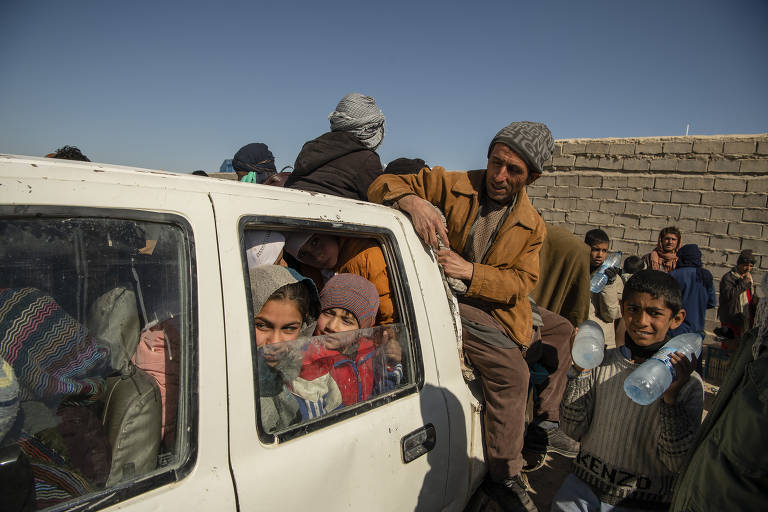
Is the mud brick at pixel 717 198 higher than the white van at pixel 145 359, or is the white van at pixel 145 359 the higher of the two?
the mud brick at pixel 717 198

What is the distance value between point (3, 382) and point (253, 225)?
65 cm

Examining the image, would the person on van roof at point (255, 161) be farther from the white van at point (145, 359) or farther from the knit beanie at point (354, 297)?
the white van at point (145, 359)

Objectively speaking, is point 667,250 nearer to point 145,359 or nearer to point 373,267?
point 373,267

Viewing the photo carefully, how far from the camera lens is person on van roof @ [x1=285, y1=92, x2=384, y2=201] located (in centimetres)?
246

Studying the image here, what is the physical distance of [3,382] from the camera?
0.85 m

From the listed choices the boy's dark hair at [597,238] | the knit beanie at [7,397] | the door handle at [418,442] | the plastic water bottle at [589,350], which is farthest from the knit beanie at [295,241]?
the boy's dark hair at [597,238]

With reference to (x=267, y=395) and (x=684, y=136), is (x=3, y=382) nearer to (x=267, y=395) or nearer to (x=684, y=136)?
(x=267, y=395)

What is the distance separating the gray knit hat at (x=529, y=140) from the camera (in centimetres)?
219

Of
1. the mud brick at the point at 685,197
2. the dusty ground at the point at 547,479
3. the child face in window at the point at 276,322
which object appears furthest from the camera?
the mud brick at the point at 685,197

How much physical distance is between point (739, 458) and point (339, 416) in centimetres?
97

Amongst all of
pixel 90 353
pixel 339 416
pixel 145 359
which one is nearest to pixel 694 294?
pixel 339 416

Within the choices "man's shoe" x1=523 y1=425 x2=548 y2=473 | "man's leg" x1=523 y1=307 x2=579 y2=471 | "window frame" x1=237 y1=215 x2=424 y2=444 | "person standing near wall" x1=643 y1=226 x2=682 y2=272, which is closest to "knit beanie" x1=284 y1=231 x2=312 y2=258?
"window frame" x1=237 y1=215 x2=424 y2=444

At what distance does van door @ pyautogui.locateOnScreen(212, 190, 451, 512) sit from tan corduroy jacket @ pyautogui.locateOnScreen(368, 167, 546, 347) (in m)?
0.45

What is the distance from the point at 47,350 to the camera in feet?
3.05
